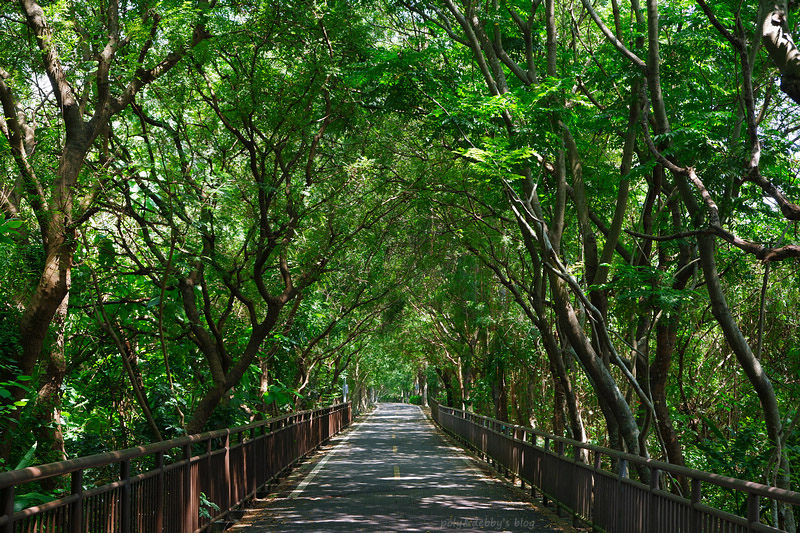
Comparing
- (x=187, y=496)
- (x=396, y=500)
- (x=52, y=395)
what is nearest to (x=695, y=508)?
(x=187, y=496)

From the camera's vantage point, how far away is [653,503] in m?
7.54

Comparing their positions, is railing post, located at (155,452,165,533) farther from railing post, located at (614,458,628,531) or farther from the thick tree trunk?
railing post, located at (614,458,628,531)

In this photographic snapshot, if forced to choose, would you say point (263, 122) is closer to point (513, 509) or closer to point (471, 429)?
point (513, 509)

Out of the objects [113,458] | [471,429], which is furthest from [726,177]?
[471,429]

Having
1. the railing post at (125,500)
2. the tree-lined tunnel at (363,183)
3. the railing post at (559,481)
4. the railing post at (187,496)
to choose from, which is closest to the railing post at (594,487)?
the tree-lined tunnel at (363,183)

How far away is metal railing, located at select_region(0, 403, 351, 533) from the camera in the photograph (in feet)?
15.9

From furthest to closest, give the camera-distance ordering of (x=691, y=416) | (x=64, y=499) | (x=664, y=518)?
(x=691, y=416) < (x=664, y=518) < (x=64, y=499)

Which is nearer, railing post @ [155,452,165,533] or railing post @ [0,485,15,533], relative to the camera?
railing post @ [0,485,15,533]

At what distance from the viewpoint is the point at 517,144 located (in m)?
11.3

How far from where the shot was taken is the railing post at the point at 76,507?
5.33 meters

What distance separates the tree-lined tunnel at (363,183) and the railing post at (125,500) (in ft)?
2.82

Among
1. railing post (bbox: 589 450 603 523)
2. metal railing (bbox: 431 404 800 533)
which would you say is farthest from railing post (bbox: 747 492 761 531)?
railing post (bbox: 589 450 603 523)

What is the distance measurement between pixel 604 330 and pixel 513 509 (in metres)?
3.45

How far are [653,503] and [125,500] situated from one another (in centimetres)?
497
